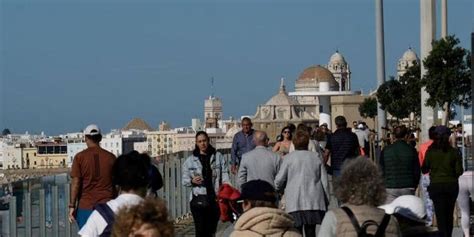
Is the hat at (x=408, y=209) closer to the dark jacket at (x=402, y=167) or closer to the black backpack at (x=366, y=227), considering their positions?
the black backpack at (x=366, y=227)

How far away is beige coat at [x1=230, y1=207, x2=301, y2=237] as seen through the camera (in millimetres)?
7738

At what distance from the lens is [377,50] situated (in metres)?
45.8

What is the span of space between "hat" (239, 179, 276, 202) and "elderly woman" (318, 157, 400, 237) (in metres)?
0.56

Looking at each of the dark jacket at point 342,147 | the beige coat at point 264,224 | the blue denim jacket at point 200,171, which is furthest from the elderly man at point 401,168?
the beige coat at point 264,224

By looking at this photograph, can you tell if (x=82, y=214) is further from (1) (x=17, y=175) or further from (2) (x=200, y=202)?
(1) (x=17, y=175)

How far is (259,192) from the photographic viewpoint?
805cm

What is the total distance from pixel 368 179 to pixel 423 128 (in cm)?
3446

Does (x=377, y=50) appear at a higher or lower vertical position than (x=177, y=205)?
higher

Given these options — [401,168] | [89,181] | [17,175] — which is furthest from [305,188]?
[17,175]

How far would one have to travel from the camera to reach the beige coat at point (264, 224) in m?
7.74

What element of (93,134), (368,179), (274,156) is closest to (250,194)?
(368,179)

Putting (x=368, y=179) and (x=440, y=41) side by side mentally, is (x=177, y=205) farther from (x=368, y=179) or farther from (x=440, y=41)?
(x=440, y=41)

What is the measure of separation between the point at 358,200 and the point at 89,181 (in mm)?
4915

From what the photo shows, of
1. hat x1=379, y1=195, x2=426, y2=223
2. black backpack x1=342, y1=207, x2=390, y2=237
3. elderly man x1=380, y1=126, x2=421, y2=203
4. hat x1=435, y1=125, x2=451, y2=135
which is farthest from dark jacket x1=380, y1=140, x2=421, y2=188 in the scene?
black backpack x1=342, y1=207, x2=390, y2=237
